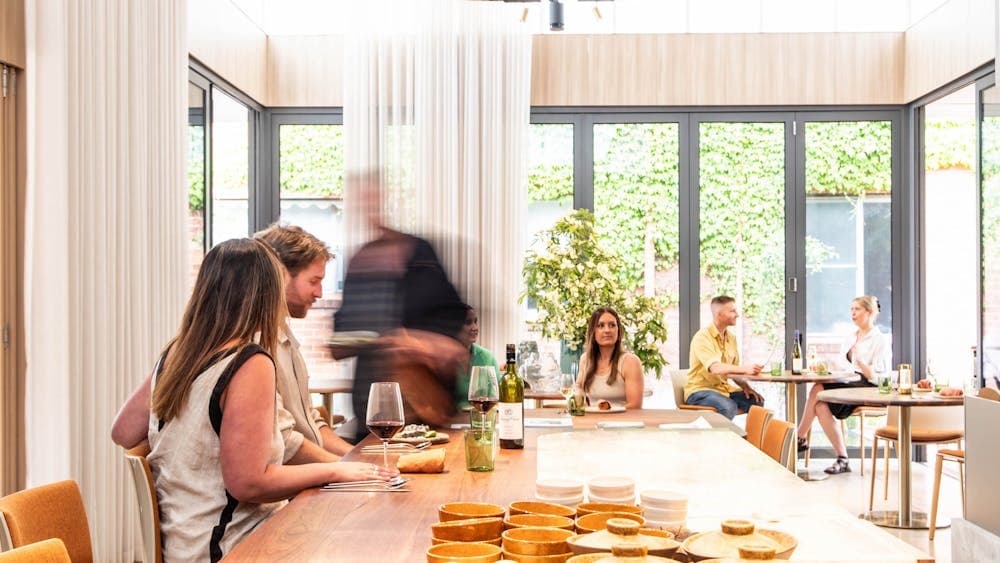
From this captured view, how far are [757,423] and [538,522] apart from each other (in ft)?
9.26

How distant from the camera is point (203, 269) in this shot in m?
2.45

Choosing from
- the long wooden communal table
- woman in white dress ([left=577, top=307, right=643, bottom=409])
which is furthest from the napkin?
woman in white dress ([left=577, top=307, right=643, bottom=409])

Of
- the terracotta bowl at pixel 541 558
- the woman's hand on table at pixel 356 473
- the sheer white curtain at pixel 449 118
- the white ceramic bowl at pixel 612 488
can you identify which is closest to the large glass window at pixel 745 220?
the sheer white curtain at pixel 449 118

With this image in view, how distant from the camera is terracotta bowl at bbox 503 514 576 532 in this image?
5.15ft

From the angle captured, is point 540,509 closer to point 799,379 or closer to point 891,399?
point 891,399

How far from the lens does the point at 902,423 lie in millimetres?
6066

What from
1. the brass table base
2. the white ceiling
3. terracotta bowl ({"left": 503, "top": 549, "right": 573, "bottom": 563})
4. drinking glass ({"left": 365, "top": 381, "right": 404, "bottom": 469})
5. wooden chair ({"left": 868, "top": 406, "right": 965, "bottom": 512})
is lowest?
the brass table base

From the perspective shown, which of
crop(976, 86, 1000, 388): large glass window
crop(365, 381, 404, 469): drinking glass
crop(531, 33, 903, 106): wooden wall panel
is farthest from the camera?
crop(531, 33, 903, 106): wooden wall panel

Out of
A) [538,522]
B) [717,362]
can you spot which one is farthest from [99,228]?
[717,362]

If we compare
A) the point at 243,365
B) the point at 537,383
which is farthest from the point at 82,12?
the point at 537,383

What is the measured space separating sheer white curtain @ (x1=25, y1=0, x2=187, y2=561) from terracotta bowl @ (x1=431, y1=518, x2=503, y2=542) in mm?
3373

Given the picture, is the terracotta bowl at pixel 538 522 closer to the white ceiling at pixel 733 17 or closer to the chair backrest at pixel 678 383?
the chair backrest at pixel 678 383

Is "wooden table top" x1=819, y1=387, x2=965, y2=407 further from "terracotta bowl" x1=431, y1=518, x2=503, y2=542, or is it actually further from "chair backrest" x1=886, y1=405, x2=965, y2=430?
"terracotta bowl" x1=431, y1=518, x2=503, y2=542

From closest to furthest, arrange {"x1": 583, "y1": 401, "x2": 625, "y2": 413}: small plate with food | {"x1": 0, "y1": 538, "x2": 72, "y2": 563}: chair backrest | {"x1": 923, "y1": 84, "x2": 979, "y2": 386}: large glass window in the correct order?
1. {"x1": 0, "y1": 538, "x2": 72, "y2": 563}: chair backrest
2. {"x1": 583, "y1": 401, "x2": 625, "y2": 413}: small plate with food
3. {"x1": 923, "y1": 84, "x2": 979, "y2": 386}: large glass window
